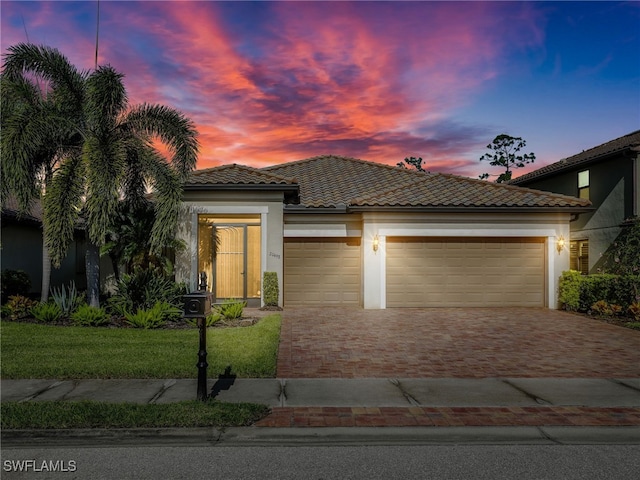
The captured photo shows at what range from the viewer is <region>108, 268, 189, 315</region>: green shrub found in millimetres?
12992

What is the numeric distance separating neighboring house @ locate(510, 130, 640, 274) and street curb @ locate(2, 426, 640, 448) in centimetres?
1674

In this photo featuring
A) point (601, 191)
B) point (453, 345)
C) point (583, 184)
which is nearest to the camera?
point (453, 345)

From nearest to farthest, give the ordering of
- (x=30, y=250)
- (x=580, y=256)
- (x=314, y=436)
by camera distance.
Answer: (x=314, y=436) → (x=30, y=250) → (x=580, y=256)

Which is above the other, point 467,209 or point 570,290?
point 467,209

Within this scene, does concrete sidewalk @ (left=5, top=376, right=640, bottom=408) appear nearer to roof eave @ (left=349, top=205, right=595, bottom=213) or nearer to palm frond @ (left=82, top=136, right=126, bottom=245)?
palm frond @ (left=82, top=136, right=126, bottom=245)

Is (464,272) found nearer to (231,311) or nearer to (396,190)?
(396,190)

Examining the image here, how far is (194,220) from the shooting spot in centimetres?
1641

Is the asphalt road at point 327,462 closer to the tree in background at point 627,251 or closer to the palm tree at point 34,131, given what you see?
the palm tree at point 34,131

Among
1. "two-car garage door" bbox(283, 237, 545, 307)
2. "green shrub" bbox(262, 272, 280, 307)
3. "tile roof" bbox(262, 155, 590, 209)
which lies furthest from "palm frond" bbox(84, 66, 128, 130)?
"two-car garage door" bbox(283, 237, 545, 307)

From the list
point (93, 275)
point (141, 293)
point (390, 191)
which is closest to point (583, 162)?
point (390, 191)

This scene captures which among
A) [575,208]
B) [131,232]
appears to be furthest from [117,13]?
[575,208]

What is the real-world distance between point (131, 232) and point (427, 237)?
976 centimetres

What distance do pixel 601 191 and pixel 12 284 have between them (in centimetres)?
2371

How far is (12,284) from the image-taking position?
16.7 m
